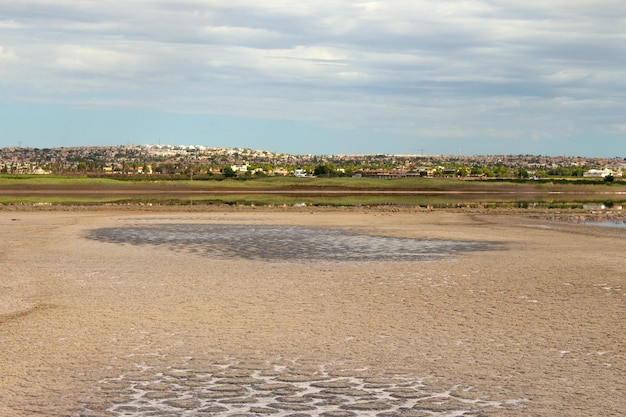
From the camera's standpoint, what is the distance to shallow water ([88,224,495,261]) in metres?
21.2

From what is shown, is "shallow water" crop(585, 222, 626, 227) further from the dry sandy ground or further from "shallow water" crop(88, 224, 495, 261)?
the dry sandy ground

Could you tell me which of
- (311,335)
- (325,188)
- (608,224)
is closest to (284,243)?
(311,335)

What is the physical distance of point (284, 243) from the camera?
24.5 m

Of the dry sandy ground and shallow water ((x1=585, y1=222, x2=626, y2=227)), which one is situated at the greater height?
shallow water ((x1=585, y1=222, x2=626, y2=227))

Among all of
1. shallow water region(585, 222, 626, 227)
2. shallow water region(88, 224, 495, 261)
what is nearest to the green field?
shallow water region(585, 222, 626, 227)

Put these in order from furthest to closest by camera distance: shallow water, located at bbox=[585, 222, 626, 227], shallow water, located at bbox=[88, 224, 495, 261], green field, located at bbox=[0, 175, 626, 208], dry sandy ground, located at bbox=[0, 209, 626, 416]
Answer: green field, located at bbox=[0, 175, 626, 208] < shallow water, located at bbox=[585, 222, 626, 227] < shallow water, located at bbox=[88, 224, 495, 261] < dry sandy ground, located at bbox=[0, 209, 626, 416]

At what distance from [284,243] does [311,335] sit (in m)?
13.2

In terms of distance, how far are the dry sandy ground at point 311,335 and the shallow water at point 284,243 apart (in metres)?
1.38

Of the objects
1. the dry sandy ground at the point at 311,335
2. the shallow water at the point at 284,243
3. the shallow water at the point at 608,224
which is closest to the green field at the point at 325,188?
the shallow water at the point at 608,224

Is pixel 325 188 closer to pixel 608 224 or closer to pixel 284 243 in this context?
pixel 608 224

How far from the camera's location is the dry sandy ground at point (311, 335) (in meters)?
8.45

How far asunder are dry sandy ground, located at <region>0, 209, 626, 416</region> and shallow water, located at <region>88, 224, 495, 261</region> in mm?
1384

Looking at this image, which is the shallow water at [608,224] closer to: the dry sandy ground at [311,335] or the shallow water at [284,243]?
the shallow water at [284,243]

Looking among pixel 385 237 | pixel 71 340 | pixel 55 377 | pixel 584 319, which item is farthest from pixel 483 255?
pixel 55 377
